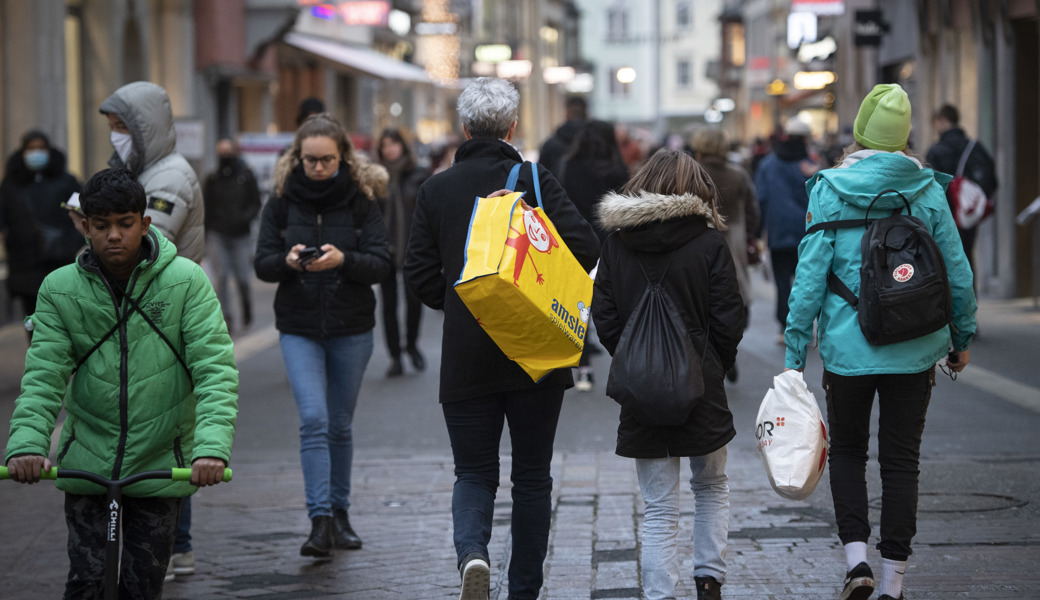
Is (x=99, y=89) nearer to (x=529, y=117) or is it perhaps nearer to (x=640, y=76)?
(x=529, y=117)

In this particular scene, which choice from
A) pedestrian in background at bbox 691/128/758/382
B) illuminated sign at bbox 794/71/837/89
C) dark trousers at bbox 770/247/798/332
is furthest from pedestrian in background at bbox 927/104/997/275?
illuminated sign at bbox 794/71/837/89

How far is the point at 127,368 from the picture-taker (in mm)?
4324

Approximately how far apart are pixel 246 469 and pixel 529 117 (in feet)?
210

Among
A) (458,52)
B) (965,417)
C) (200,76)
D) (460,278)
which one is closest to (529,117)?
(458,52)

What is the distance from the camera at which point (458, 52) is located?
169 ft

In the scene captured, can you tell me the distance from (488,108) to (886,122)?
4.77 ft

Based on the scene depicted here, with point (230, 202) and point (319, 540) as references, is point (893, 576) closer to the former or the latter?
point (319, 540)

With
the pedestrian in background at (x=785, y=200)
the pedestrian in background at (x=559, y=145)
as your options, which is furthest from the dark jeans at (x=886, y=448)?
the pedestrian in background at (x=785, y=200)

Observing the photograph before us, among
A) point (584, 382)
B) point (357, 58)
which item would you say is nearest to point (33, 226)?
point (584, 382)

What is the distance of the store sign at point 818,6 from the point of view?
82.8ft

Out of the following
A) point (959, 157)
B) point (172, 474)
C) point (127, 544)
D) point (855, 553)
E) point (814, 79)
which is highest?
point (814, 79)

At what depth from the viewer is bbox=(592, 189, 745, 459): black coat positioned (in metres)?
5.06

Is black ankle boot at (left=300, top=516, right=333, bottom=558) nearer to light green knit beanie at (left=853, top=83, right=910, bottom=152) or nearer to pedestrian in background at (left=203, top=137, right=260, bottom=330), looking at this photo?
light green knit beanie at (left=853, top=83, right=910, bottom=152)

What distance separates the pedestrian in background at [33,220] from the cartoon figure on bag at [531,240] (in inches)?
284
